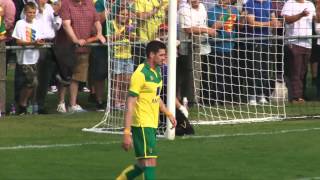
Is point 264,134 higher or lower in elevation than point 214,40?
lower

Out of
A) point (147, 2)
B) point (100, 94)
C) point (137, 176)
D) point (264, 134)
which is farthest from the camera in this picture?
point (100, 94)

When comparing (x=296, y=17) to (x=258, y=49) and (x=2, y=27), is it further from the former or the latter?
(x=2, y=27)

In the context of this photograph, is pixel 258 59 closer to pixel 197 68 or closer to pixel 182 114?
pixel 197 68

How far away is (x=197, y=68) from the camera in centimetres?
1866

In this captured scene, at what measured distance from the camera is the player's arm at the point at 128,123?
33.6 feet

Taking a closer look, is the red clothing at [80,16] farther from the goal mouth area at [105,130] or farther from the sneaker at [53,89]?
the sneaker at [53,89]

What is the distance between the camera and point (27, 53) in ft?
59.4

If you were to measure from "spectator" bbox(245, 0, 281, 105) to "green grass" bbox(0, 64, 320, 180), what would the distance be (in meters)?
2.16

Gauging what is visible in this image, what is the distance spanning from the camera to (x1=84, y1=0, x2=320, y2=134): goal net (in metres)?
16.7

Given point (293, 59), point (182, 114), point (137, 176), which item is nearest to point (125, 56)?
point (182, 114)

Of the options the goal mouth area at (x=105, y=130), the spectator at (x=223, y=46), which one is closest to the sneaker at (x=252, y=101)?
the spectator at (x=223, y=46)

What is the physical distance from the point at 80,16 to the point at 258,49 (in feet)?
11.8

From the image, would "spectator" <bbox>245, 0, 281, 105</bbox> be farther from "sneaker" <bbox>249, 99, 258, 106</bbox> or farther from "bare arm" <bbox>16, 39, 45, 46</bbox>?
"bare arm" <bbox>16, 39, 45, 46</bbox>

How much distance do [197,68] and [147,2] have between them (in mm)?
2658
